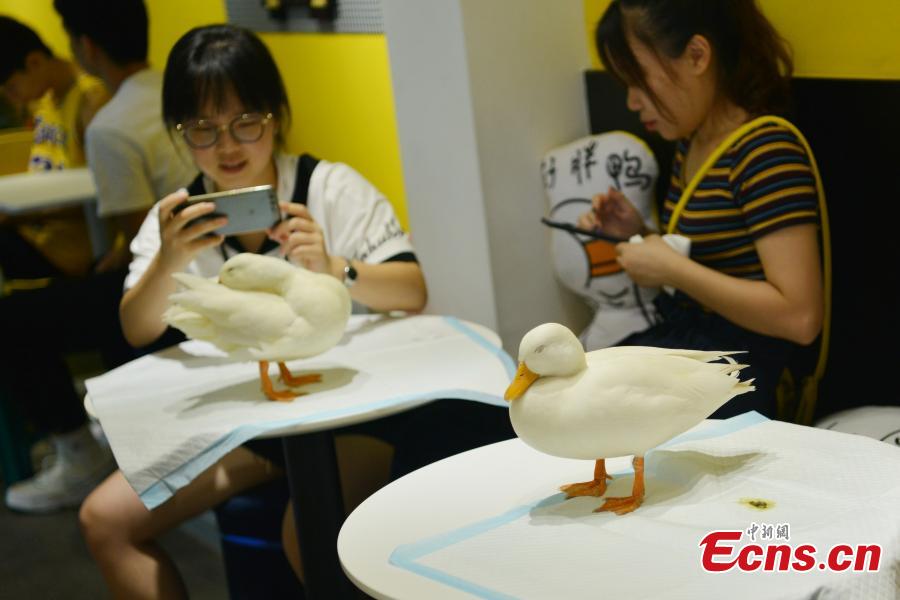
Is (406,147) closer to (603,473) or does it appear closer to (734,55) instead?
(734,55)

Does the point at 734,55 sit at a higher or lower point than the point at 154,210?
higher

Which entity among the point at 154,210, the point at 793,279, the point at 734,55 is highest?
the point at 734,55

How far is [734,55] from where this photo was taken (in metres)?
1.95

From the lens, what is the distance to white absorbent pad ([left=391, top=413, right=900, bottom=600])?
1026mm

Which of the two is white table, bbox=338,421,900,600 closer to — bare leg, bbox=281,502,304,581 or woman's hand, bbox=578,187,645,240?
bare leg, bbox=281,502,304,581

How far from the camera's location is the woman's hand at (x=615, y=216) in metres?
2.27

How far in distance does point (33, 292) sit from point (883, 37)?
2486mm

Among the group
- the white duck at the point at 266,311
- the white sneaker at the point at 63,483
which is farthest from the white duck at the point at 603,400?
the white sneaker at the point at 63,483

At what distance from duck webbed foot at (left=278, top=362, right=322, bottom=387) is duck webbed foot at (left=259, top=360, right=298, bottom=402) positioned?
0.03 metres

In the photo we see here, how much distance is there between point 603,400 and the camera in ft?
3.85

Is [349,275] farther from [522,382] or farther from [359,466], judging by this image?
[522,382]

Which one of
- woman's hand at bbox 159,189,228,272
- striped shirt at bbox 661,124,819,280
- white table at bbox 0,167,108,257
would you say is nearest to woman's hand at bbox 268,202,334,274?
woman's hand at bbox 159,189,228,272

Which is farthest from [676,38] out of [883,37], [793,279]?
[793,279]

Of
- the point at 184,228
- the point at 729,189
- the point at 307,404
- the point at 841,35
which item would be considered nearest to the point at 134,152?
the point at 184,228
